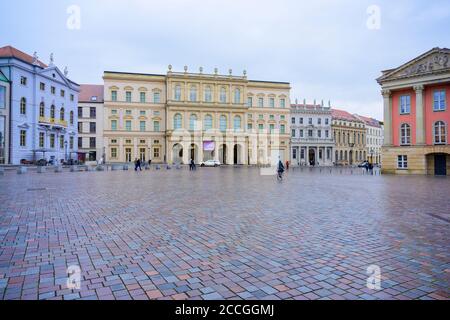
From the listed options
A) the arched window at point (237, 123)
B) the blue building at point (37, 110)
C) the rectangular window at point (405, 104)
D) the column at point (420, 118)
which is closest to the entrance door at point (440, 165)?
the column at point (420, 118)

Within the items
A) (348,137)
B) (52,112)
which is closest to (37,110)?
(52,112)

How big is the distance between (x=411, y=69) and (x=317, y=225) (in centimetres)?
3183

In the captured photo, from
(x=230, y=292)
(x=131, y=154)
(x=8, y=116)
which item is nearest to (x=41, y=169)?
(x=8, y=116)

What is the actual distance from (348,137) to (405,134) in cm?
5570

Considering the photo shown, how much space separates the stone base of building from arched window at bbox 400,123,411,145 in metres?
1.00

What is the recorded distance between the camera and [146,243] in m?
5.60

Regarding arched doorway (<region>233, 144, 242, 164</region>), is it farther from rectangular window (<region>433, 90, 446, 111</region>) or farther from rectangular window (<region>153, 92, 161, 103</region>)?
rectangular window (<region>433, 90, 446, 111</region>)

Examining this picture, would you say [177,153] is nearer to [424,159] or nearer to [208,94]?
[208,94]

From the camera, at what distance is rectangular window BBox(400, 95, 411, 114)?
33156 mm

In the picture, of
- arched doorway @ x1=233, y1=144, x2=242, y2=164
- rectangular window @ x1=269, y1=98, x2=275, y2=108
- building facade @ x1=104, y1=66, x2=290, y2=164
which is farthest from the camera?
rectangular window @ x1=269, y1=98, x2=275, y2=108

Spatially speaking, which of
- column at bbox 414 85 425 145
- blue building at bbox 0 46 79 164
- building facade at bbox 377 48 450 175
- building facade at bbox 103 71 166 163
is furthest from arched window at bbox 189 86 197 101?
column at bbox 414 85 425 145

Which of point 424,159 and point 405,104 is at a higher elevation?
point 405,104

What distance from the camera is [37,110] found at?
40.5 meters

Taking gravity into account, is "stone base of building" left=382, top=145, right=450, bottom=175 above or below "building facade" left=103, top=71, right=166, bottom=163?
below
